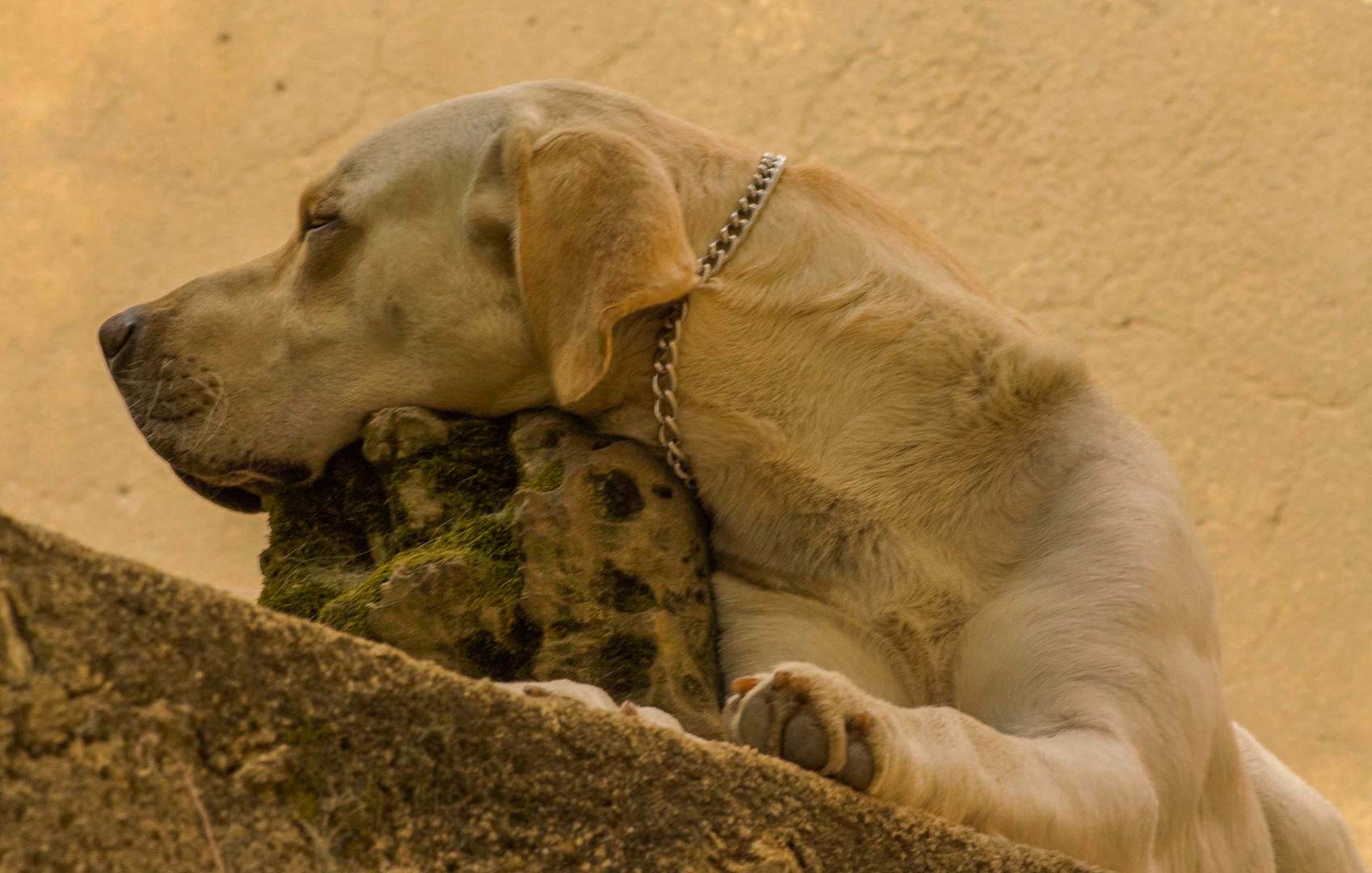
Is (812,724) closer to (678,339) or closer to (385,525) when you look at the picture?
(678,339)

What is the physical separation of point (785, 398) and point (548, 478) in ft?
0.96

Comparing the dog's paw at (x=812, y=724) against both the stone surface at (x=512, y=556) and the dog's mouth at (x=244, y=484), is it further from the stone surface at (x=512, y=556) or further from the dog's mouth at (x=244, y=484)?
the dog's mouth at (x=244, y=484)

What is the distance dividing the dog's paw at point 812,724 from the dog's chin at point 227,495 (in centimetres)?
97

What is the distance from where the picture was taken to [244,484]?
1.94 meters

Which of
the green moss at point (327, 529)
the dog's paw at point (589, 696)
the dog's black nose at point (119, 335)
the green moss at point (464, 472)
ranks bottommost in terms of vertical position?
the green moss at point (327, 529)

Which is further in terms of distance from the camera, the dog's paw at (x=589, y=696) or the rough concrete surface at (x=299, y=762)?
the dog's paw at (x=589, y=696)

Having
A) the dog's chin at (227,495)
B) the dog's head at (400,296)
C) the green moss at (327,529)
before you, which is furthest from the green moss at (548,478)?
the dog's chin at (227,495)

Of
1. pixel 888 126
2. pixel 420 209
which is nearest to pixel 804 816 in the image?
pixel 420 209

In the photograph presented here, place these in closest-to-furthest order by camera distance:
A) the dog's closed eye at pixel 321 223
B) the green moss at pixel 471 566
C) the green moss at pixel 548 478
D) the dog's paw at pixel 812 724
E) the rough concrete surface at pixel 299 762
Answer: the rough concrete surface at pixel 299 762, the dog's paw at pixel 812 724, the green moss at pixel 471 566, the green moss at pixel 548 478, the dog's closed eye at pixel 321 223

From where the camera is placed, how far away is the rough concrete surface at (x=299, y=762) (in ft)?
2.84

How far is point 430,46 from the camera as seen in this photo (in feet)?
16.9

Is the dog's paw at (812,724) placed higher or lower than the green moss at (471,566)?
higher

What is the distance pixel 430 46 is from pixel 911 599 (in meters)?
3.92

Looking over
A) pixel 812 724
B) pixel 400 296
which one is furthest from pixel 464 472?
pixel 812 724
